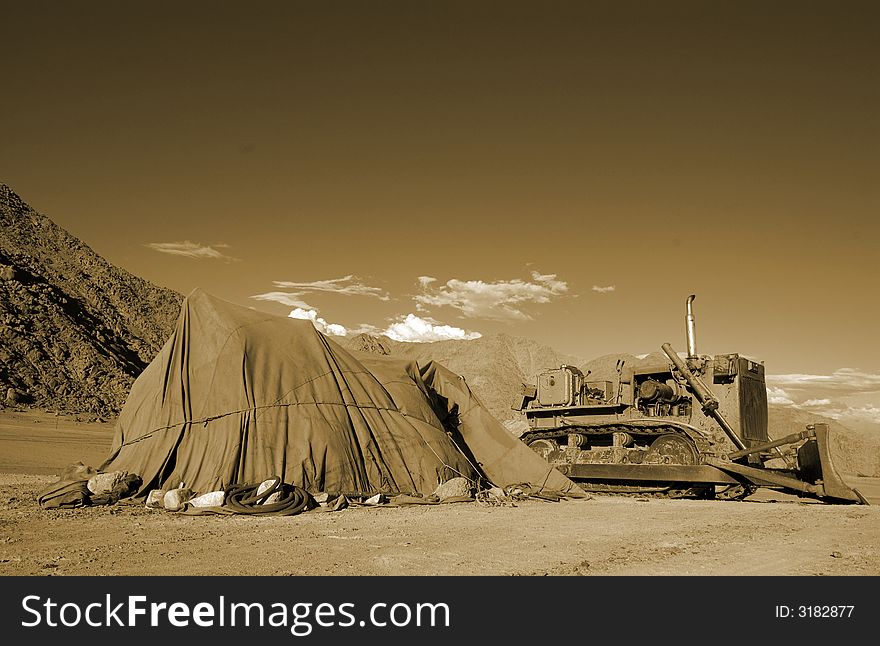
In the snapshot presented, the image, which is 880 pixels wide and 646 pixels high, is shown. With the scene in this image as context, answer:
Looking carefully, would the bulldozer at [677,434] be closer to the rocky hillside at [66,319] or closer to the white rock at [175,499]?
the white rock at [175,499]

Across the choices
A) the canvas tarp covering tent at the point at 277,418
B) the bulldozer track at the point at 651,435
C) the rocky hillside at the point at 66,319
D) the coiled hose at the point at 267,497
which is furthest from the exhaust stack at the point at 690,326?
the rocky hillside at the point at 66,319

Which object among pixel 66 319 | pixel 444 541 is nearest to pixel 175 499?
pixel 444 541

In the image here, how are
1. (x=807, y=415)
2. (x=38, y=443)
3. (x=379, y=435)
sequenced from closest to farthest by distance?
1. (x=379, y=435)
2. (x=38, y=443)
3. (x=807, y=415)

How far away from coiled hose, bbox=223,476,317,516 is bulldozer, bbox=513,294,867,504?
809cm

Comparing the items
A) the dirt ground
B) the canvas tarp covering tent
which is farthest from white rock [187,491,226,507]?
the canvas tarp covering tent

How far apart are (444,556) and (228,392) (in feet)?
17.9

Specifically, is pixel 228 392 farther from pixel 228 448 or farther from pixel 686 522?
pixel 686 522

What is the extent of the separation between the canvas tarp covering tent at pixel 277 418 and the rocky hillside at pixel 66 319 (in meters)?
24.9

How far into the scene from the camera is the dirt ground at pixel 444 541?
239 inches

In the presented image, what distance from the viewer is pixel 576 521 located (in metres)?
9.62

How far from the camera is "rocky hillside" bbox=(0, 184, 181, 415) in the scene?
35.3 metres

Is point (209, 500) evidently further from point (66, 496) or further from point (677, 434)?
point (677, 434)

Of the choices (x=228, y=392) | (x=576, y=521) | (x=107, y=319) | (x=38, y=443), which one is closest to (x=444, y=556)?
(x=576, y=521)

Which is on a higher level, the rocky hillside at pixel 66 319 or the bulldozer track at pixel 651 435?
the rocky hillside at pixel 66 319
